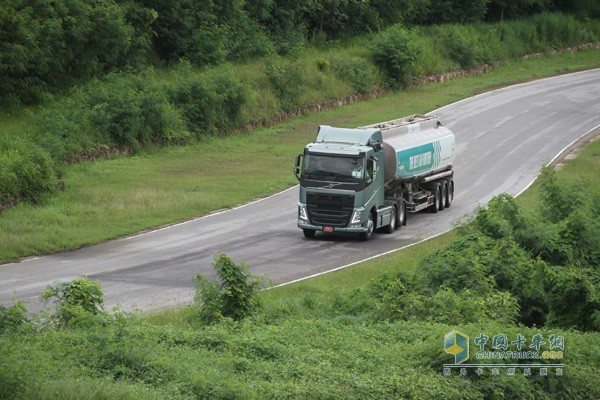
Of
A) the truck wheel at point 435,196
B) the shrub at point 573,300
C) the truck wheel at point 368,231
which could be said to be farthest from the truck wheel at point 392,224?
the shrub at point 573,300

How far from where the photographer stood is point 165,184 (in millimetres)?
45812

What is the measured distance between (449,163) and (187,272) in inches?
634

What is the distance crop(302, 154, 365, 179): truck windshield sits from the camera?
36969 millimetres

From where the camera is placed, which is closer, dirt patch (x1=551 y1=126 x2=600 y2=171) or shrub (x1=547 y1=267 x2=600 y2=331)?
shrub (x1=547 y1=267 x2=600 y2=331)

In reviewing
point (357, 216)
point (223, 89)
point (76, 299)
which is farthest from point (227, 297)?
point (223, 89)

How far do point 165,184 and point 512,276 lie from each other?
23.3 m

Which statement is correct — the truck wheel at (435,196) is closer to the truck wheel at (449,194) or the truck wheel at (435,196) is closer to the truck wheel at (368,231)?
Result: the truck wheel at (449,194)

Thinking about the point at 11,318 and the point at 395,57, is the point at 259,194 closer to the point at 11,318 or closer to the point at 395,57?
the point at 11,318

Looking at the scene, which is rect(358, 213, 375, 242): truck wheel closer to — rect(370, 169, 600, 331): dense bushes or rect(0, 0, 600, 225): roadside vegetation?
rect(370, 169, 600, 331): dense bushes

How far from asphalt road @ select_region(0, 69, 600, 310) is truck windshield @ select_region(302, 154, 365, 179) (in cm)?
246

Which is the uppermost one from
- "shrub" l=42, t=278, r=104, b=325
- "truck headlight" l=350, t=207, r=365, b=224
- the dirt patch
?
"shrub" l=42, t=278, r=104, b=325

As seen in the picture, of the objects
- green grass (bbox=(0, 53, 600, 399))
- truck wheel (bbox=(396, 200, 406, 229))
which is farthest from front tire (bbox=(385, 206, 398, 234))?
green grass (bbox=(0, 53, 600, 399))

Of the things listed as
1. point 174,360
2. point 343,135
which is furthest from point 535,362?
point 343,135

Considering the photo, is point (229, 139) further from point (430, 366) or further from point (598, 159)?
point (430, 366)
